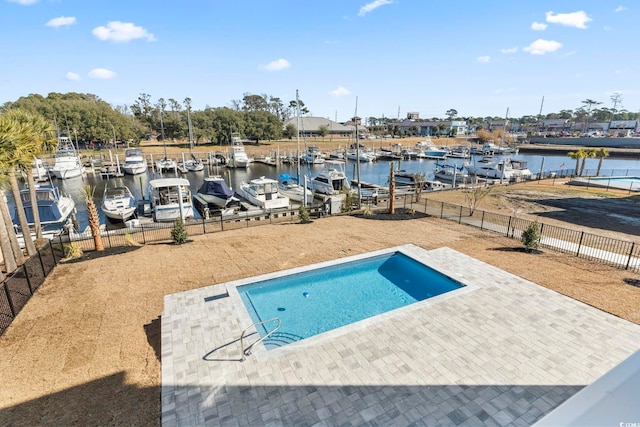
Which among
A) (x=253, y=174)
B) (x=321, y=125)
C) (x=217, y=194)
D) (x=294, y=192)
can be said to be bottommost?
(x=253, y=174)

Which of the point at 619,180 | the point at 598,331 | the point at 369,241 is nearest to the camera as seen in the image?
the point at 598,331

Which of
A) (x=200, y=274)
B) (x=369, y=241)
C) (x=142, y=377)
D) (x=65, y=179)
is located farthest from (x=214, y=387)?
(x=65, y=179)

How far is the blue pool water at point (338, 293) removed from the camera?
365 inches

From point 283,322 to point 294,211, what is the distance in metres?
12.6

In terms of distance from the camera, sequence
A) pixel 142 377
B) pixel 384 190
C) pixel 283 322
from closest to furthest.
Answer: pixel 142 377, pixel 283 322, pixel 384 190

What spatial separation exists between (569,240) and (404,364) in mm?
12815

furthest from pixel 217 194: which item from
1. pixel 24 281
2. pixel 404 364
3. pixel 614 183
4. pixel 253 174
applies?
pixel 614 183

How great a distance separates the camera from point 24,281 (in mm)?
9922

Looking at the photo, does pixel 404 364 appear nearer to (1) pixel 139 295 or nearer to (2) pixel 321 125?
(1) pixel 139 295

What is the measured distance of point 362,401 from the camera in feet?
18.9

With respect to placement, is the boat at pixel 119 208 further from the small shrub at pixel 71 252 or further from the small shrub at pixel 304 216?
the small shrub at pixel 304 216

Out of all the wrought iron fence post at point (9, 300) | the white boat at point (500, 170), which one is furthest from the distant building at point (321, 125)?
the wrought iron fence post at point (9, 300)

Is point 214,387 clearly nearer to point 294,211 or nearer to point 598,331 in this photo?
point 598,331

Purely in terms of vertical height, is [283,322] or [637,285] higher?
[637,285]
